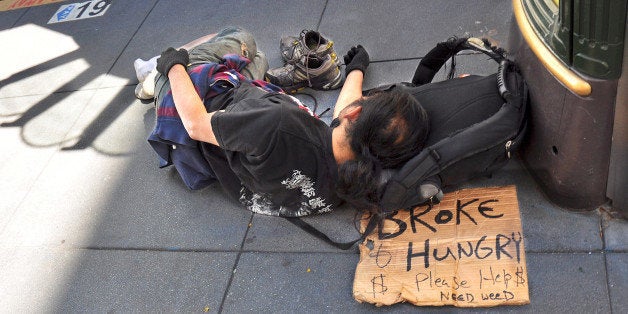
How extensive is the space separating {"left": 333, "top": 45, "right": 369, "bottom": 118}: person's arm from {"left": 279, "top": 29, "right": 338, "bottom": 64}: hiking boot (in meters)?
0.15

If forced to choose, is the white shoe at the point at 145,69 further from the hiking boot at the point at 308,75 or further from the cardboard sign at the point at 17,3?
the cardboard sign at the point at 17,3

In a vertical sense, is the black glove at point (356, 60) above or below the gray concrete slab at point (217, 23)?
above

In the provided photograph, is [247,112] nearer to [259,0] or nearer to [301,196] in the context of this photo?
[301,196]

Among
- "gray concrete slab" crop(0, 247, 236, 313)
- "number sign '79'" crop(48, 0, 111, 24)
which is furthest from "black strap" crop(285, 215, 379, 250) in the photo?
"number sign '79'" crop(48, 0, 111, 24)

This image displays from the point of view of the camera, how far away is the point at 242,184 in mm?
2604

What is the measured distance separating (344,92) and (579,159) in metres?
1.08

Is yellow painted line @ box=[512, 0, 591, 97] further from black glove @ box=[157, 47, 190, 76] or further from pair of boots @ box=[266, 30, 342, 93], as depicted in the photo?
black glove @ box=[157, 47, 190, 76]

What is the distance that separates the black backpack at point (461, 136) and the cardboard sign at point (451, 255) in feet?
0.25

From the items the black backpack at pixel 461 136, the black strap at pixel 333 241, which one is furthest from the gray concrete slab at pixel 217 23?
the black backpack at pixel 461 136

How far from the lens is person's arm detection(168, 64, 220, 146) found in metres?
2.38

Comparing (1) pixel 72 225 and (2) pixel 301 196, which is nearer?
(2) pixel 301 196

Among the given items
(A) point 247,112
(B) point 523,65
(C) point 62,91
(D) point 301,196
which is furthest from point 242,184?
(C) point 62,91

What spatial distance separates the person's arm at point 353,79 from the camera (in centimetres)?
261

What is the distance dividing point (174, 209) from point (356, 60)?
116 cm
